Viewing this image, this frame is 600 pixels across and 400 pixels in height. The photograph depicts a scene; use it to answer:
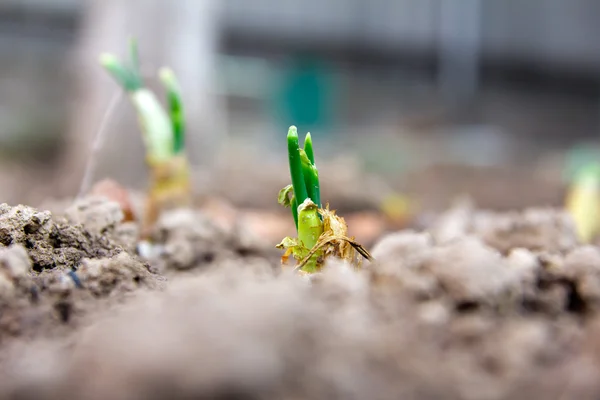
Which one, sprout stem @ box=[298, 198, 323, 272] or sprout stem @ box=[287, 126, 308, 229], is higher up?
sprout stem @ box=[287, 126, 308, 229]

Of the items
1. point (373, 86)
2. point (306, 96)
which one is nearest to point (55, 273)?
point (306, 96)

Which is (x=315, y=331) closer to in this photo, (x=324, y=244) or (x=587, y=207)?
(x=324, y=244)

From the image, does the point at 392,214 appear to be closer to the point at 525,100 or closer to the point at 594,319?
the point at 594,319

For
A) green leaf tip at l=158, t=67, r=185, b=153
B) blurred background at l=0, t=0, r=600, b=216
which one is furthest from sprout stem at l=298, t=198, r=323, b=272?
blurred background at l=0, t=0, r=600, b=216

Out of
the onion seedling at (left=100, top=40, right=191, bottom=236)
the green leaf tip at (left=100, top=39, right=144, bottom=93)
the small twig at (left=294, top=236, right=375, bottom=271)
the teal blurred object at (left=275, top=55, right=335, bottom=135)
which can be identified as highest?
the teal blurred object at (left=275, top=55, right=335, bottom=135)

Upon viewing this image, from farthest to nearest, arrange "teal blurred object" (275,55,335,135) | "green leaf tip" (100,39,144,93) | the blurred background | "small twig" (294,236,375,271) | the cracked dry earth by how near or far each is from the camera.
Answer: "teal blurred object" (275,55,335,135), the blurred background, "green leaf tip" (100,39,144,93), "small twig" (294,236,375,271), the cracked dry earth

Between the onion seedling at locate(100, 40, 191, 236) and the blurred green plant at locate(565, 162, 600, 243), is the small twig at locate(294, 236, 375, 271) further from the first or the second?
the blurred green plant at locate(565, 162, 600, 243)

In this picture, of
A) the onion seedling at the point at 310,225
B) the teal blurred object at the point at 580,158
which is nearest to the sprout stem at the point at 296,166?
the onion seedling at the point at 310,225
